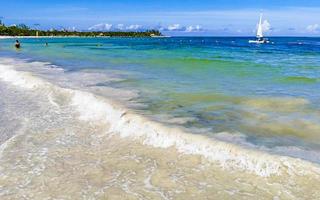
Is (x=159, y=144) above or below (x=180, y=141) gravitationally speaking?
below

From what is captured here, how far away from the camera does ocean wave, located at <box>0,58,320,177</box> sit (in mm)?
7512

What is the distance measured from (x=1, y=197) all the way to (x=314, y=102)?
10.8 m

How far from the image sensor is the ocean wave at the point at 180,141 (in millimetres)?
7512

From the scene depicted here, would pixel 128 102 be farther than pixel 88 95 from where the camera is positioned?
No

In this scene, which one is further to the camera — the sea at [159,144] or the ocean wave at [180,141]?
the ocean wave at [180,141]

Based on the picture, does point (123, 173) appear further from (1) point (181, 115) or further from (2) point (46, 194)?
(1) point (181, 115)

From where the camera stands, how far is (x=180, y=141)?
29.9ft

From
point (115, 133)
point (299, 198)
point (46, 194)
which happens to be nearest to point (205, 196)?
point (299, 198)

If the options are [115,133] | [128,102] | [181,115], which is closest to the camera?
[115,133]

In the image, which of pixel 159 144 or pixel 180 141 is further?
pixel 159 144

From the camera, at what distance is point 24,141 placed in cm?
952

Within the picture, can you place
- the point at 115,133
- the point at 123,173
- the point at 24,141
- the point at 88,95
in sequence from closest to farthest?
the point at 123,173 < the point at 24,141 < the point at 115,133 < the point at 88,95

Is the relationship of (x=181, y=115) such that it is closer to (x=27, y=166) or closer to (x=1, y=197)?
(x=27, y=166)

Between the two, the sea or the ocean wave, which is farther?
the ocean wave
